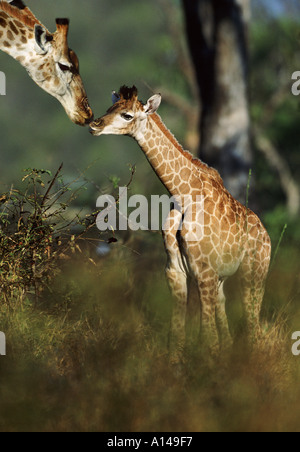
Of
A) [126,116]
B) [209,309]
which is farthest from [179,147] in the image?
[209,309]

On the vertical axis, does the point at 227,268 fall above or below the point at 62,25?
below

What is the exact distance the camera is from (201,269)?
6.17 m

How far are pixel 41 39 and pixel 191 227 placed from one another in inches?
107

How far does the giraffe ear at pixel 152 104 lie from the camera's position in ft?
19.5

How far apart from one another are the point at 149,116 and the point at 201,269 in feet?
4.47

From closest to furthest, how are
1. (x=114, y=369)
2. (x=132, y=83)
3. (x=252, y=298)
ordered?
(x=114, y=369) → (x=252, y=298) → (x=132, y=83)

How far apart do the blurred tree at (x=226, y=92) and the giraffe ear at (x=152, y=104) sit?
19.6 feet

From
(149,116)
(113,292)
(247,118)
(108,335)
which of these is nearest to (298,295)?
(113,292)

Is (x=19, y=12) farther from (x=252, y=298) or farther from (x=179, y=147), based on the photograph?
(x=252, y=298)

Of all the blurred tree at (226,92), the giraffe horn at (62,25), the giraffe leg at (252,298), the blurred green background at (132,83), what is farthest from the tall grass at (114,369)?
the blurred green background at (132,83)

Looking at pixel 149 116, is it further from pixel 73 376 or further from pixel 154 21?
pixel 154 21

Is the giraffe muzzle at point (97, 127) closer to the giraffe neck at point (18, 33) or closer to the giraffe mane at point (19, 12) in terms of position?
the giraffe neck at point (18, 33)

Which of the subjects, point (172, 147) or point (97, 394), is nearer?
point (97, 394)

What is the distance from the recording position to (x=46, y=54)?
757 cm
